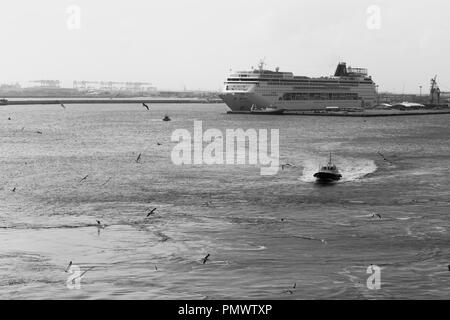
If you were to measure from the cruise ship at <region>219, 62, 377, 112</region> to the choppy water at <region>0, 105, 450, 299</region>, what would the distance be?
292 ft

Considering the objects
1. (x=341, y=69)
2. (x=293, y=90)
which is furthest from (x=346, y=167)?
(x=341, y=69)

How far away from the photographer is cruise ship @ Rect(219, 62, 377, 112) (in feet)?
468

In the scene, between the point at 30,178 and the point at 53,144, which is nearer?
the point at 30,178

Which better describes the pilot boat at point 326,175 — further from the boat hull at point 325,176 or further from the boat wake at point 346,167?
the boat wake at point 346,167

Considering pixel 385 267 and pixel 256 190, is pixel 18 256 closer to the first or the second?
pixel 385 267

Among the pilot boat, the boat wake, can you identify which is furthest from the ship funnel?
the pilot boat

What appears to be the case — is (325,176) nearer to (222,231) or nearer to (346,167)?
(346,167)

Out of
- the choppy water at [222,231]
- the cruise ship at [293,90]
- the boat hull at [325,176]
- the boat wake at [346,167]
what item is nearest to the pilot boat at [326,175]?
the boat hull at [325,176]

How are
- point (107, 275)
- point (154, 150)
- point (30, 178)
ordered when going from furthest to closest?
point (154, 150)
point (30, 178)
point (107, 275)

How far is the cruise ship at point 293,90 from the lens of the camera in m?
143

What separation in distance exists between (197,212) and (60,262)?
10054 mm
